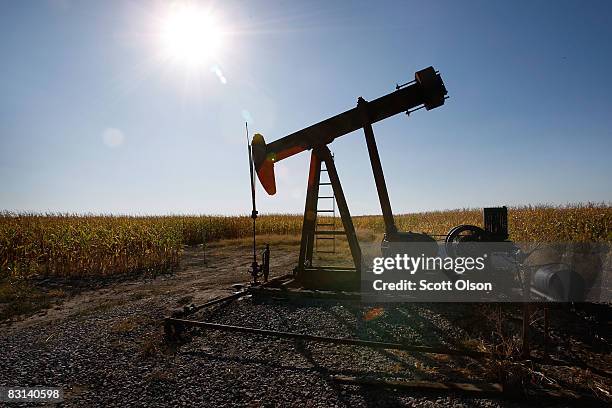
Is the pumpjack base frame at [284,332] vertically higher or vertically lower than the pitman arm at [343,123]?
lower

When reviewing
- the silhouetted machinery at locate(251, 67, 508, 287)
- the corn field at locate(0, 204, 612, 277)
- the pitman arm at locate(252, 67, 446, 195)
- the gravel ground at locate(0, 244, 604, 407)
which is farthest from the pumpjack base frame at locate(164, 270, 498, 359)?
the corn field at locate(0, 204, 612, 277)

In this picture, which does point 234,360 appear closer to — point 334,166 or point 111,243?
point 334,166

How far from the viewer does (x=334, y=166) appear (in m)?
8.04

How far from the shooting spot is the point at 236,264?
14.0 m

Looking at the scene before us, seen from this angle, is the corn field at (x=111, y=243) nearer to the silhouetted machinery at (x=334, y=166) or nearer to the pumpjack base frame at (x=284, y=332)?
the pumpjack base frame at (x=284, y=332)

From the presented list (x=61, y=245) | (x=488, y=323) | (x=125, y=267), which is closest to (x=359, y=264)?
(x=488, y=323)

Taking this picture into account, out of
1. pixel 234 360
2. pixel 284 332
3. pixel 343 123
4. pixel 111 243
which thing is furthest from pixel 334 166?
pixel 111 243

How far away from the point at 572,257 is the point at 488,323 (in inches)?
73.0

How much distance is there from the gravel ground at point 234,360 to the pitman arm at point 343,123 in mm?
3051

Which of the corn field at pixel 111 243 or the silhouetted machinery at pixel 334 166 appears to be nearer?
the silhouetted machinery at pixel 334 166

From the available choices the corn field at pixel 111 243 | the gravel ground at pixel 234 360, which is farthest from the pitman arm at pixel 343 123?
the corn field at pixel 111 243

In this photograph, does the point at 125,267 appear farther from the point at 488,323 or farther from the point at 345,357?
the point at 488,323

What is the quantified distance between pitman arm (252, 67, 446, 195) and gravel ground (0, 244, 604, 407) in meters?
3.05

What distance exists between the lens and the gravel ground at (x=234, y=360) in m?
3.80
